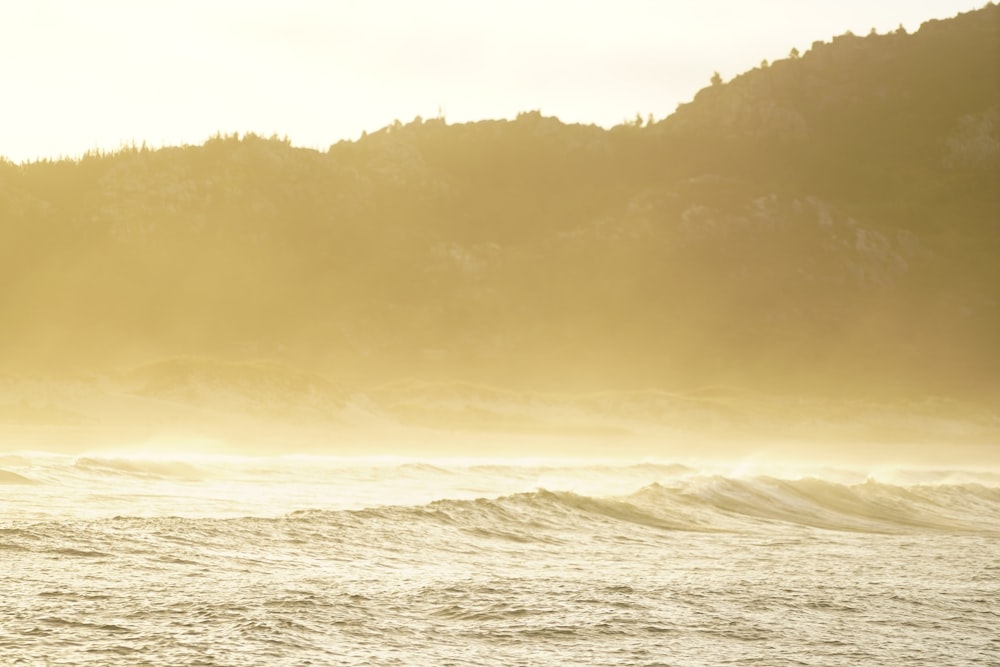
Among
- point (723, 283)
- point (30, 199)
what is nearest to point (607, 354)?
point (723, 283)

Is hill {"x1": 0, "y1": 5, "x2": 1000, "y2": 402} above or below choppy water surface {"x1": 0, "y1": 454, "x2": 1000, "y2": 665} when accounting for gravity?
above

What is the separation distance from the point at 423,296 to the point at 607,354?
14.3m

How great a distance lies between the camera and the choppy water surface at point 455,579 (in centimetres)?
831

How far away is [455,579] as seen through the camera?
11.1 metres

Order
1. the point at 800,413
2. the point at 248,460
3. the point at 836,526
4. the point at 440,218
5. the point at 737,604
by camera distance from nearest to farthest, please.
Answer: the point at 737,604 < the point at 836,526 < the point at 248,460 < the point at 800,413 < the point at 440,218

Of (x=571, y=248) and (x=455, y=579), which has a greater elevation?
(x=571, y=248)

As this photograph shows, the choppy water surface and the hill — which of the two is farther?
the hill

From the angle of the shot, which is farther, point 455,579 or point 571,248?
point 571,248

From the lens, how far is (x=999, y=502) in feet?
83.9

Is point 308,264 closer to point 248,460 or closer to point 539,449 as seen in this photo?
point 539,449

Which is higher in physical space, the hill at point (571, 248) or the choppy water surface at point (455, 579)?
the hill at point (571, 248)

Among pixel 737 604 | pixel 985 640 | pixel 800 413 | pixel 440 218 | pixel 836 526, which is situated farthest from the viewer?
pixel 440 218

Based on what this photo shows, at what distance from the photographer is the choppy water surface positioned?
327 inches

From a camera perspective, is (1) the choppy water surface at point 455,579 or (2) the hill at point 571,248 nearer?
(1) the choppy water surface at point 455,579
